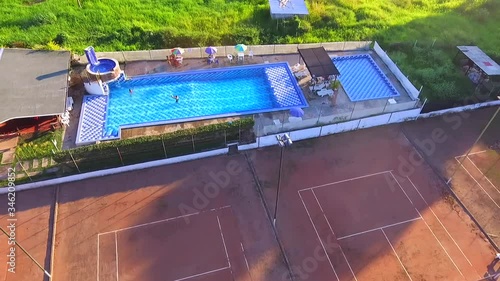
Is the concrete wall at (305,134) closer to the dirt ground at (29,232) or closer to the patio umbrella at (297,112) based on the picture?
the patio umbrella at (297,112)

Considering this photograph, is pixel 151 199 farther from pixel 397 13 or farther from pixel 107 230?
pixel 397 13

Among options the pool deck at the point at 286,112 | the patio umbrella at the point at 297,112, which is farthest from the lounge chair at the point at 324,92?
the patio umbrella at the point at 297,112

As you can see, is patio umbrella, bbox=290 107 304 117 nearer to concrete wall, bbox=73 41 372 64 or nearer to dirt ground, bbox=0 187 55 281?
concrete wall, bbox=73 41 372 64

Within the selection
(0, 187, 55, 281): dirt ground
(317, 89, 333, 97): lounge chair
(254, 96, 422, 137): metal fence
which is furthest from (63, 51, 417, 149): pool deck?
(0, 187, 55, 281): dirt ground

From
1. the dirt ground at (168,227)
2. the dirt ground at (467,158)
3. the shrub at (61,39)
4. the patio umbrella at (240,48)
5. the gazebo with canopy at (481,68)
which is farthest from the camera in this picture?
the shrub at (61,39)

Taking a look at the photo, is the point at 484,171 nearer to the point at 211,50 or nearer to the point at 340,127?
the point at 340,127

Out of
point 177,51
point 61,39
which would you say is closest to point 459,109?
point 177,51
